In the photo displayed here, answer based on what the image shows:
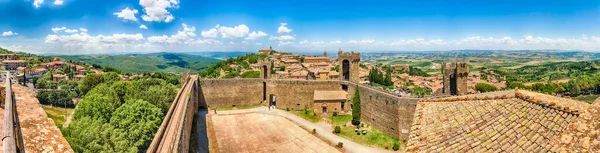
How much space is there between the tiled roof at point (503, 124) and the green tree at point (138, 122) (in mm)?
17929

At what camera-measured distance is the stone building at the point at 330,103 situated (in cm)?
3008

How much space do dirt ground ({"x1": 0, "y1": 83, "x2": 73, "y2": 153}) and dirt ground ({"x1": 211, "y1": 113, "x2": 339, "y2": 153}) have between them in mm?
16586

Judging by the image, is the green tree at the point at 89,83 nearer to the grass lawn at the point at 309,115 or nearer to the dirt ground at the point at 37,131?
the grass lawn at the point at 309,115

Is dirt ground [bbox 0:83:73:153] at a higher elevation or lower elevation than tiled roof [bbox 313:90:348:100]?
higher

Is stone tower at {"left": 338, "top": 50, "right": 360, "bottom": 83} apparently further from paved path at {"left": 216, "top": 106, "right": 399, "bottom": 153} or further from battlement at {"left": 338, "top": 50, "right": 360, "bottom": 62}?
paved path at {"left": 216, "top": 106, "right": 399, "bottom": 153}

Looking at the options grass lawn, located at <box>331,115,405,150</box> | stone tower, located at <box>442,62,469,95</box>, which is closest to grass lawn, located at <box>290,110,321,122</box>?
grass lawn, located at <box>331,115,405,150</box>

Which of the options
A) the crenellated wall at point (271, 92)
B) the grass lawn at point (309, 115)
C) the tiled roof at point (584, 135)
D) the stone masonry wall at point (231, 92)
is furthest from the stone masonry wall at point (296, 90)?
the tiled roof at point (584, 135)

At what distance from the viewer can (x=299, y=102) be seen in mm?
33250

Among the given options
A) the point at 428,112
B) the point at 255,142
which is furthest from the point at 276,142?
the point at 428,112

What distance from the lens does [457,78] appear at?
77.2 feet

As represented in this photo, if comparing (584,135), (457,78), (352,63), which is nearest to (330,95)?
(352,63)

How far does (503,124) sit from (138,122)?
72.5ft

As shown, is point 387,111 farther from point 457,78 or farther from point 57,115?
point 57,115

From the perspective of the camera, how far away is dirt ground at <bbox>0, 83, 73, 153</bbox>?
14.9 ft
